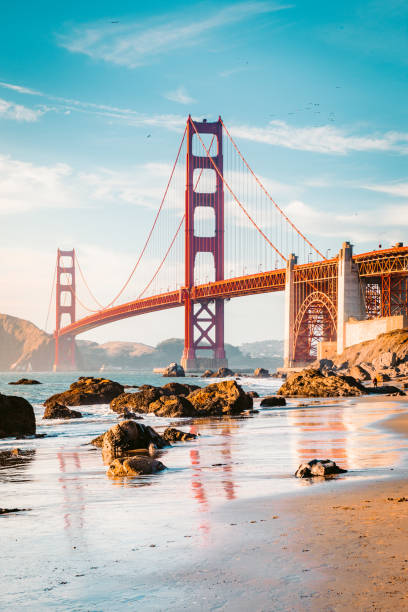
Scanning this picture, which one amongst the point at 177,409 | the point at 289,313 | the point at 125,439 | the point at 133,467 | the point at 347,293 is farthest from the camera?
the point at 289,313

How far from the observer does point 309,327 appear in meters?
80.8

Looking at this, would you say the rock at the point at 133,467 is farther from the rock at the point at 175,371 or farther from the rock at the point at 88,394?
the rock at the point at 175,371

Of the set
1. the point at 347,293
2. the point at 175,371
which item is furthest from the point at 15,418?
the point at 175,371

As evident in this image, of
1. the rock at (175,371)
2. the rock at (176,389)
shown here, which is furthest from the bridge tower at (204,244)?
the rock at (176,389)

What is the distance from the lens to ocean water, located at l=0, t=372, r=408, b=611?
153 inches

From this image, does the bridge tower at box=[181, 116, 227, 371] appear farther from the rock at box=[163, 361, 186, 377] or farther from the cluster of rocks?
the cluster of rocks

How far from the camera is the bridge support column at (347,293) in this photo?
220ft

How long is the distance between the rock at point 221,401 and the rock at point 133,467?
36.8 ft

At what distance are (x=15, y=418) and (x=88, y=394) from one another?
1393cm

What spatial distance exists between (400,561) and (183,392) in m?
26.9

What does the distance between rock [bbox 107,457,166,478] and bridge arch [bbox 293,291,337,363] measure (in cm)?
6776

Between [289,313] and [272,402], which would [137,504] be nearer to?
[272,402]

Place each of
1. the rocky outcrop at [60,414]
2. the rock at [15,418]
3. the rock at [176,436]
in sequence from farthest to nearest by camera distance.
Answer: the rocky outcrop at [60,414], the rock at [15,418], the rock at [176,436]

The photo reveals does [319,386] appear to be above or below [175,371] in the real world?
below
